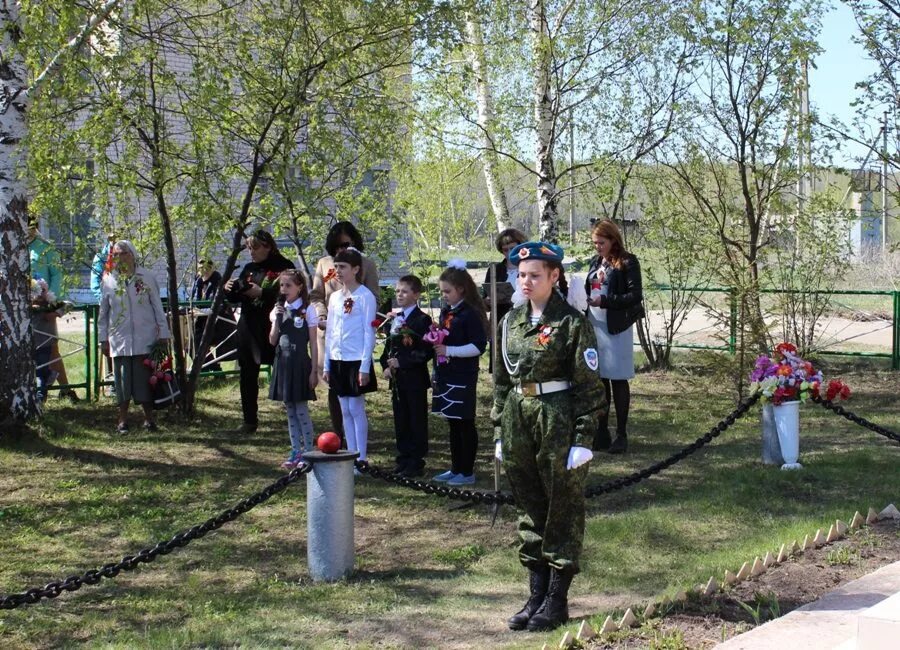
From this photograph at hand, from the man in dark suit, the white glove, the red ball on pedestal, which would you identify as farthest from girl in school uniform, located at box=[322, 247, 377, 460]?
the white glove

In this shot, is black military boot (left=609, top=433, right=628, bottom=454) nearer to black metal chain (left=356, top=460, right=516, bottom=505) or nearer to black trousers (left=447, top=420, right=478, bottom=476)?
black trousers (left=447, top=420, right=478, bottom=476)

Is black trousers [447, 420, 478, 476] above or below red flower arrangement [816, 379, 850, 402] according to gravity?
below

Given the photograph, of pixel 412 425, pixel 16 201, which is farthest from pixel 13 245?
pixel 412 425

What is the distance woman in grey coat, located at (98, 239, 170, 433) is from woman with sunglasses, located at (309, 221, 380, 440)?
1.91 meters

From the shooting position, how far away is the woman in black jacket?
898 centimetres

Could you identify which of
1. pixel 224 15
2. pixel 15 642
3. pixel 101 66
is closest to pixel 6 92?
pixel 101 66

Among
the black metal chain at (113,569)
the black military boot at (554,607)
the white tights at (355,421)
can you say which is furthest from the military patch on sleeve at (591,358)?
the white tights at (355,421)

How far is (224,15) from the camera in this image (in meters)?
10.6

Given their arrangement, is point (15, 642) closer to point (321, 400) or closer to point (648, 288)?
point (321, 400)

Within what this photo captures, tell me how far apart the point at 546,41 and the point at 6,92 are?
273 inches

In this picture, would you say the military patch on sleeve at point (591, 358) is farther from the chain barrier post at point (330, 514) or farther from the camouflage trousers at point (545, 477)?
the chain barrier post at point (330, 514)

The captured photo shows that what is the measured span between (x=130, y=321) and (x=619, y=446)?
481 cm

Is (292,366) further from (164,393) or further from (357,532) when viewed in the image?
(164,393)

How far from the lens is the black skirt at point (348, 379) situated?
835cm
